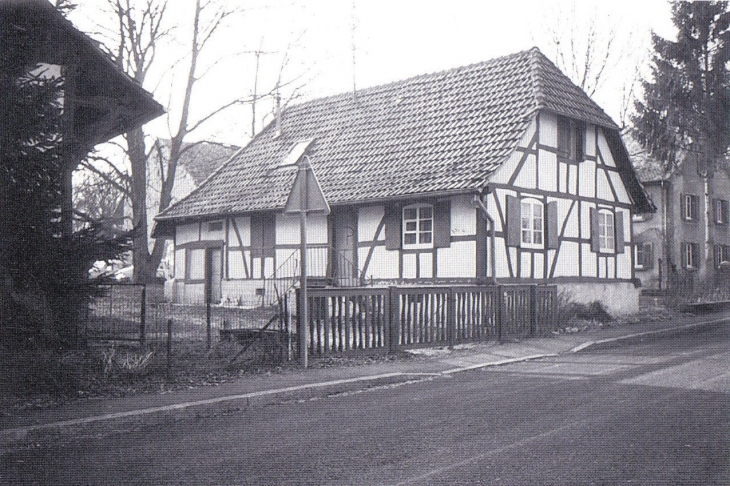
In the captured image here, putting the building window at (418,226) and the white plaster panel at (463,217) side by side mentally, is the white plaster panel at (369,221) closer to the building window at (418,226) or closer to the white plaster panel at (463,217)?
the building window at (418,226)

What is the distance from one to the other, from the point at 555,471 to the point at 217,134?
28.6 meters

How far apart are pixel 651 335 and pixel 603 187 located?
26.5ft

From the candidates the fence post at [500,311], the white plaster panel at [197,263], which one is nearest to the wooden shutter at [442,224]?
the fence post at [500,311]

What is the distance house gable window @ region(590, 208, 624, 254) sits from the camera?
80.2 ft

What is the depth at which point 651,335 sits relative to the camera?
18.2 metres

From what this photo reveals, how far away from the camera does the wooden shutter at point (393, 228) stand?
861 inches

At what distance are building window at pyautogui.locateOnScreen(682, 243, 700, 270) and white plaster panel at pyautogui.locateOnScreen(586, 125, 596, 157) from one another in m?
18.9

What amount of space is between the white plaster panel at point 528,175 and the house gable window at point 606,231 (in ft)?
11.1

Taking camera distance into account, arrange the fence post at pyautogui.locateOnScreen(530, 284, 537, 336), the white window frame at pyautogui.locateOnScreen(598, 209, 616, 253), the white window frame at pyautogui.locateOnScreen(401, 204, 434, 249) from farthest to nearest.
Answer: the white window frame at pyautogui.locateOnScreen(598, 209, 616, 253), the white window frame at pyautogui.locateOnScreen(401, 204, 434, 249), the fence post at pyautogui.locateOnScreen(530, 284, 537, 336)

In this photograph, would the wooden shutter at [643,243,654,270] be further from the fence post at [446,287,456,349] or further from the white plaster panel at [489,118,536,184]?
the fence post at [446,287,456,349]

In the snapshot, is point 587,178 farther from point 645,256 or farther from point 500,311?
point 645,256

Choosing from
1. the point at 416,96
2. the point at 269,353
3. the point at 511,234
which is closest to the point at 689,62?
the point at 416,96

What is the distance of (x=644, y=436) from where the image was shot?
6.81m

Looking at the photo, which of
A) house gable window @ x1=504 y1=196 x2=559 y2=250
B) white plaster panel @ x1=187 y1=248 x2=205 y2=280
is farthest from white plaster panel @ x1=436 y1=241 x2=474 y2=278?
white plaster panel @ x1=187 y1=248 x2=205 y2=280
